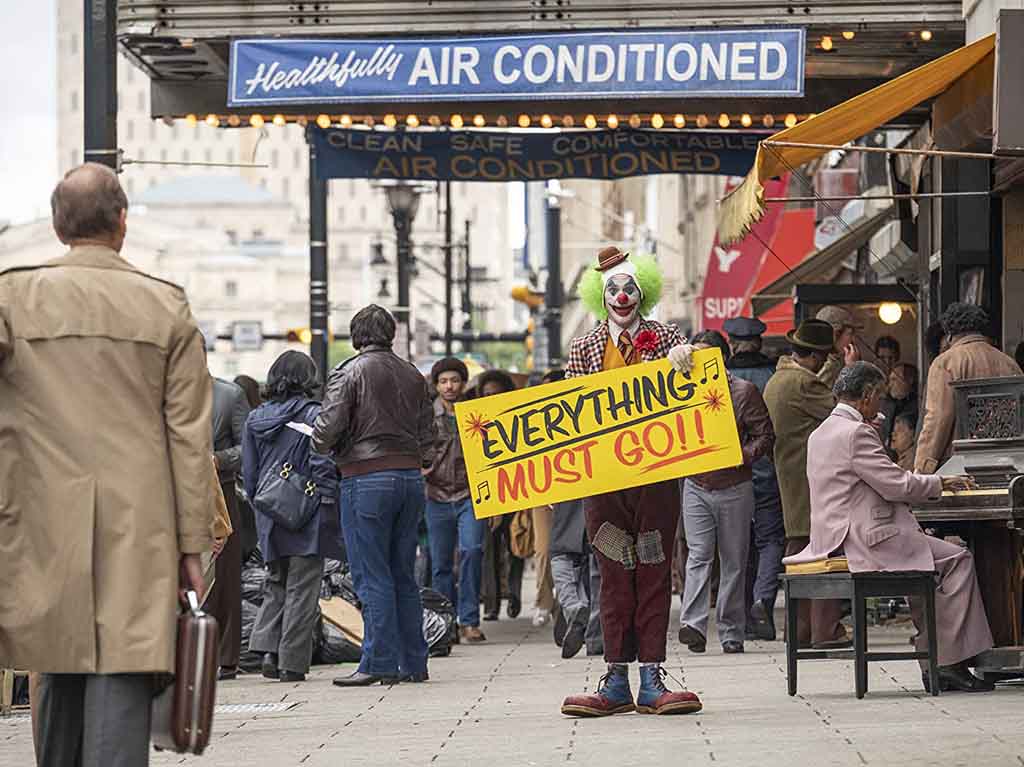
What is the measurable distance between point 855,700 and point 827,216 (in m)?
15.4

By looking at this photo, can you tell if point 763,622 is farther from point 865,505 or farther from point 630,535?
point 630,535

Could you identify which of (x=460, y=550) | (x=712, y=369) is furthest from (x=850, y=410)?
(x=460, y=550)

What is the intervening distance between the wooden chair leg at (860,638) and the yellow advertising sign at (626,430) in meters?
0.82

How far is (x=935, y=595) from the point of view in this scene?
32.4 feet

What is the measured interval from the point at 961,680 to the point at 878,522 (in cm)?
89

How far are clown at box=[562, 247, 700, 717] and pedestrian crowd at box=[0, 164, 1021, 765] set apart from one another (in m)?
0.02

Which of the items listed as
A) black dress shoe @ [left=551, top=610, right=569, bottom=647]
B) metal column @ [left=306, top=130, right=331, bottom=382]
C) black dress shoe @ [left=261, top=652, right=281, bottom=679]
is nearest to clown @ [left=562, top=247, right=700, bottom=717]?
black dress shoe @ [left=261, top=652, right=281, bottom=679]

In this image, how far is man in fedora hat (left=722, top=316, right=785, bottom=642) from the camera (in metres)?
14.1

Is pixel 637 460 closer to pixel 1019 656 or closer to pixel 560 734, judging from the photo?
pixel 560 734

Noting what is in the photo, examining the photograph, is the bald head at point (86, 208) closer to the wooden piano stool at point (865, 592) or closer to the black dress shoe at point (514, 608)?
the wooden piano stool at point (865, 592)

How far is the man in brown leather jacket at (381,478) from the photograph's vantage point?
1147 cm

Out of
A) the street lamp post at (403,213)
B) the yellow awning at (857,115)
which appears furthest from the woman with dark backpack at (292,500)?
the street lamp post at (403,213)

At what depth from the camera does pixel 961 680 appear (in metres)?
9.96

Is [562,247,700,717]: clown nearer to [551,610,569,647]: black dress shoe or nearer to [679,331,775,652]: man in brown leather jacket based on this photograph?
[679,331,775,652]: man in brown leather jacket
